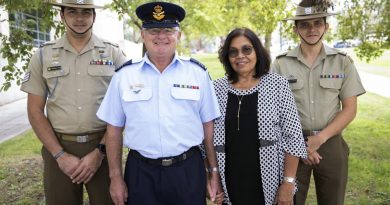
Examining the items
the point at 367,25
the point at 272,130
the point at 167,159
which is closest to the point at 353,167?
the point at 367,25

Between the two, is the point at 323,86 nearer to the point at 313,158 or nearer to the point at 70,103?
the point at 313,158

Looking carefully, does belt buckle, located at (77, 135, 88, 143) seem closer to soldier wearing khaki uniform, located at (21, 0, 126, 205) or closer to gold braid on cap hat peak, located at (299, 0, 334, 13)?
soldier wearing khaki uniform, located at (21, 0, 126, 205)

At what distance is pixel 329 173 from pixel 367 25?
3.35 metres

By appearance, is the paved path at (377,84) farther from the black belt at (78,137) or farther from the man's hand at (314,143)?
the black belt at (78,137)

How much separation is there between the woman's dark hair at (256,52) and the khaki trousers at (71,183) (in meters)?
1.17

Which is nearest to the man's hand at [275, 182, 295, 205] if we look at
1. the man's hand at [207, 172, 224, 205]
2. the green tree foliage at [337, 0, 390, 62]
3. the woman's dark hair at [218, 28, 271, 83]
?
the man's hand at [207, 172, 224, 205]

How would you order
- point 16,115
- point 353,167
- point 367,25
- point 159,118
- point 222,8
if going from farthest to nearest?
point 16,115 → point 222,8 → point 353,167 → point 367,25 → point 159,118

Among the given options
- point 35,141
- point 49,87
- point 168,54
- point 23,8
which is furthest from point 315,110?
point 35,141

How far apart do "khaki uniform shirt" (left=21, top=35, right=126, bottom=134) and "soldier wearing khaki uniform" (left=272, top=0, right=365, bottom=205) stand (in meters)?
1.54

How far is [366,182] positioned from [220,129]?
3.52 m

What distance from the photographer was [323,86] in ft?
10.4

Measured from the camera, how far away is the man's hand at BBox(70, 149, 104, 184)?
9.72 feet

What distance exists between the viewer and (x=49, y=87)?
3002mm

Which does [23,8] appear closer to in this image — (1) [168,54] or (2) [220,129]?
(1) [168,54]
